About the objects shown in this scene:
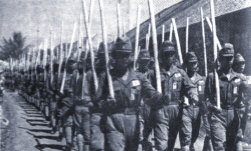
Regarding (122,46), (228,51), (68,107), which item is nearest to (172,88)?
(228,51)

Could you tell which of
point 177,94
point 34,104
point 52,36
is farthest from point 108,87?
point 34,104

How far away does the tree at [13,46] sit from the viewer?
7162 centimetres

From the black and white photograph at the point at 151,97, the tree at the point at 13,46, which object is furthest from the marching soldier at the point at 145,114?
the tree at the point at 13,46

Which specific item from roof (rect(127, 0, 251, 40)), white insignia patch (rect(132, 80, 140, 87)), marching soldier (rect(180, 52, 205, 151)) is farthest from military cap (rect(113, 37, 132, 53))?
roof (rect(127, 0, 251, 40))

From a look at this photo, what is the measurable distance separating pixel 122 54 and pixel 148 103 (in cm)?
184

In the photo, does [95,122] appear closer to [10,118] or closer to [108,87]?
[108,87]

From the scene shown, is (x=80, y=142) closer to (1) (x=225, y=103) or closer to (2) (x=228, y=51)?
(1) (x=225, y=103)

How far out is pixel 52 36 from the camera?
17.4 m

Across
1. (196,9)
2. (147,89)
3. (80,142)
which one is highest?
(196,9)

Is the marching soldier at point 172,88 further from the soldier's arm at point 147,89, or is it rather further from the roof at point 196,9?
the roof at point 196,9

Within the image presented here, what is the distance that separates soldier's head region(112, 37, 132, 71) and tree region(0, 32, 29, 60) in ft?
222

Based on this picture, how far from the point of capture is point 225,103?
268 inches

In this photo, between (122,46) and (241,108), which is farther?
(241,108)

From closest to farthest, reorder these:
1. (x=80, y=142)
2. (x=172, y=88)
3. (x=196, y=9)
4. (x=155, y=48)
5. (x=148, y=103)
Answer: (x=155, y=48) → (x=148, y=103) → (x=172, y=88) → (x=80, y=142) → (x=196, y=9)
